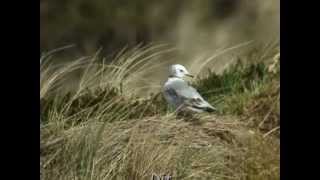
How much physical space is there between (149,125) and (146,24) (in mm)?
637

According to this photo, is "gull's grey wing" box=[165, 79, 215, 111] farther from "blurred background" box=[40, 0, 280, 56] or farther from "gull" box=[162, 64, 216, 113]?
"blurred background" box=[40, 0, 280, 56]

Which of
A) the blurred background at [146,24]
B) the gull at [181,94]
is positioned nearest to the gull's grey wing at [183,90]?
the gull at [181,94]

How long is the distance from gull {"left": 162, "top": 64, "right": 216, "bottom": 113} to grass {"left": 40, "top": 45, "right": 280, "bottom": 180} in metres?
0.05

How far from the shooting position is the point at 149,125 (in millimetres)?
5930

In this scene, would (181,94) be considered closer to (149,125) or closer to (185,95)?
(185,95)

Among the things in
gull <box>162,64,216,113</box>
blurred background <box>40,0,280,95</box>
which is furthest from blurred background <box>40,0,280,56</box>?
gull <box>162,64,216,113</box>

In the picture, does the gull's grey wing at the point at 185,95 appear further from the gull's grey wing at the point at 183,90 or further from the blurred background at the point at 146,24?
the blurred background at the point at 146,24

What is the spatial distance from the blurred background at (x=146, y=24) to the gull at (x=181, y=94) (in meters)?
0.14

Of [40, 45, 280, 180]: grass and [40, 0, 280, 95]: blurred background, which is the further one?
[40, 0, 280, 95]: blurred background

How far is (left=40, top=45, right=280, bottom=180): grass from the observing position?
5.86m

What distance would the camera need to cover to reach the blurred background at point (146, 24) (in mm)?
5984

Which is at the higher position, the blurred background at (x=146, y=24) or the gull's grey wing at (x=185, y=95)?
the blurred background at (x=146, y=24)
